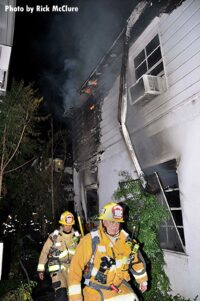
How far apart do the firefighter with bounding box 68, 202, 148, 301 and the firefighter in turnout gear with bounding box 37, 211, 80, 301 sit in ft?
7.65

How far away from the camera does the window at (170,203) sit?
598 centimetres

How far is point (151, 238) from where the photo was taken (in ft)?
19.0

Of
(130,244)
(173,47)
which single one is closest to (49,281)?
(130,244)

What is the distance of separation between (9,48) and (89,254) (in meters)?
6.08

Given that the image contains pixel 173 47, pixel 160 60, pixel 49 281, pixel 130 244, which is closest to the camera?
pixel 130 244

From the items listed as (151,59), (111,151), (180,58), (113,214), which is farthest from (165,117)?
(113,214)

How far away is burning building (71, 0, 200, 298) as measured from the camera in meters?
5.55

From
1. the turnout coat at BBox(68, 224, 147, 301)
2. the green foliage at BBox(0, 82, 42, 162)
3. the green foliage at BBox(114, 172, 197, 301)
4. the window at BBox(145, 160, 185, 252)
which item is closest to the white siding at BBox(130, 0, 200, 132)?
the window at BBox(145, 160, 185, 252)

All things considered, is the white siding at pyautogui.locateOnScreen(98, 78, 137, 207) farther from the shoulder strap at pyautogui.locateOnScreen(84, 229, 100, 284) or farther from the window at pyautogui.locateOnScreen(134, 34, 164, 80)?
the shoulder strap at pyautogui.locateOnScreen(84, 229, 100, 284)

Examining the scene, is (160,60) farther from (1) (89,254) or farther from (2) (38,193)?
(2) (38,193)

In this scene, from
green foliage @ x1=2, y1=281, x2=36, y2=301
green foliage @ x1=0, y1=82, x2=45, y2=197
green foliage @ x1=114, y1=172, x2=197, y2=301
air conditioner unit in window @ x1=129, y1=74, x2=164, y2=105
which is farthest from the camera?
green foliage @ x1=0, y1=82, x2=45, y2=197

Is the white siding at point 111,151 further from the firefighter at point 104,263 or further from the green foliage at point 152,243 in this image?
the firefighter at point 104,263

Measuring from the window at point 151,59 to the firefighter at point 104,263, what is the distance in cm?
486

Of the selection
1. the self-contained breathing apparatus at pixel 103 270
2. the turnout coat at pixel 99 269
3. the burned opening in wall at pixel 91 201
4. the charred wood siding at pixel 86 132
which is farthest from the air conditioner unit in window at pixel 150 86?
the burned opening in wall at pixel 91 201
